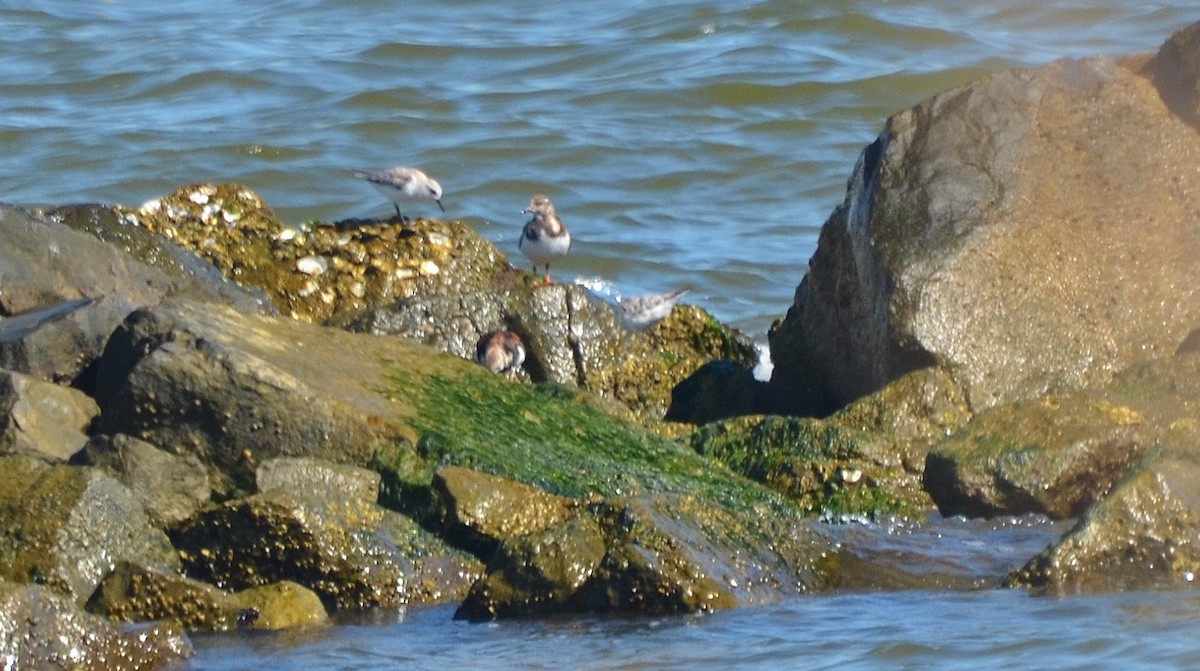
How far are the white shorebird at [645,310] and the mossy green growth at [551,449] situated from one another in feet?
5.54

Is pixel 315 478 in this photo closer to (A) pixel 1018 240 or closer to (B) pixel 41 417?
(B) pixel 41 417

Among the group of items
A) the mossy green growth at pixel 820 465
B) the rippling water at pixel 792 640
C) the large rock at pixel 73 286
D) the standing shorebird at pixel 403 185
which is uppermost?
the large rock at pixel 73 286

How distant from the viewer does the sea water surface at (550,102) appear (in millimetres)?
14695

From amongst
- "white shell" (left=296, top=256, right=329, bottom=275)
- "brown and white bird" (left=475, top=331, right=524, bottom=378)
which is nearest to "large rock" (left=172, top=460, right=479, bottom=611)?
"brown and white bird" (left=475, top=331, right=524, bottom=378)

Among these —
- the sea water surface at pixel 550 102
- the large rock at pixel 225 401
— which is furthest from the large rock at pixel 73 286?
the sea water surface at pixel 550 102

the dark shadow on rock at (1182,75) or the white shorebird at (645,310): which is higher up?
the dark shadow on rock at (1182,75)

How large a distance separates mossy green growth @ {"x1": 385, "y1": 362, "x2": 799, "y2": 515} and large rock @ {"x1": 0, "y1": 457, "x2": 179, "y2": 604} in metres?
0.96

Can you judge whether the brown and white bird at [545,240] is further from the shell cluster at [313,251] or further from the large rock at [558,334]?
the large rock at [558,334]

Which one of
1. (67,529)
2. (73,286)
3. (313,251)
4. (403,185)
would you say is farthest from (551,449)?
(403,185)

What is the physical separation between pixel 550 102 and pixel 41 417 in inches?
472

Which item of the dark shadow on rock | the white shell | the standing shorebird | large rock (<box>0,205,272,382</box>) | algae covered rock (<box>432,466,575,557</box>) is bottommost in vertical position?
algae covered rock (<box>432,466,575,557</box>)

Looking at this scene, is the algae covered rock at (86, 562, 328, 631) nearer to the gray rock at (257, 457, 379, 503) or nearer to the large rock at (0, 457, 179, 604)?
the large rock at (0, 457, 179, 604)

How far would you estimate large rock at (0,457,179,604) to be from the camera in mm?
5406

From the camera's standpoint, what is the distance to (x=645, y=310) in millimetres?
9320
